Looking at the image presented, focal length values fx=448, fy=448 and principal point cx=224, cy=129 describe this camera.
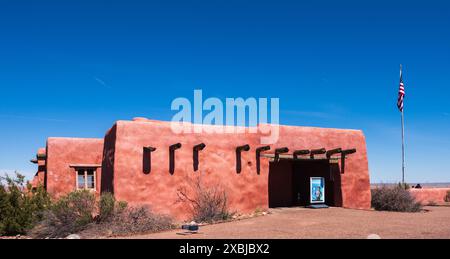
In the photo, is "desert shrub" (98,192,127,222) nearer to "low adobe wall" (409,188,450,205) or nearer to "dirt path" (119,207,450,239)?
"dirt path" (119,207,450,239)

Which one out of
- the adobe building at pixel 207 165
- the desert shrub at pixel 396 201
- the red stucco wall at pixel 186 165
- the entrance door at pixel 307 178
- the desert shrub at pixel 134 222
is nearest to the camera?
the desert shrub at pixel 134 222

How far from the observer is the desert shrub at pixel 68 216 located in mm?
13359

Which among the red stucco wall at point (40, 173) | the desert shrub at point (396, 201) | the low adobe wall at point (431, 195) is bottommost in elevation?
the low adobe wall at point (431, 195)

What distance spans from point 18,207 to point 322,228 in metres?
10.00

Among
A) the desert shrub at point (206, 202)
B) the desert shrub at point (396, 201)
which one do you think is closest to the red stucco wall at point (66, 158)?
the desert shrub at point (206, 202)

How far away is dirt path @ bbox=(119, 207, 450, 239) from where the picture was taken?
36.7 ft

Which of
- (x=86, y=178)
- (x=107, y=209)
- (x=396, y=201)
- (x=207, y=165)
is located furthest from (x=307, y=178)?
(x=107, y=209)

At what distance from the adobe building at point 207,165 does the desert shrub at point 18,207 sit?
249cm

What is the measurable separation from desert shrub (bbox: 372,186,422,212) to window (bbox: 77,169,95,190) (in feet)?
44.3

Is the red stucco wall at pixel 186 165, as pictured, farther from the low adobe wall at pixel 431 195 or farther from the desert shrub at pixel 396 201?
the low adobe wall at pixel 431 195

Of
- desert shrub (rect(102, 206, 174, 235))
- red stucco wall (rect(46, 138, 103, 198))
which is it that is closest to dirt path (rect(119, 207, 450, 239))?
desert shrub (rect(102, 206, 174, 235))

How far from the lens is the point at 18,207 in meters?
15.1
